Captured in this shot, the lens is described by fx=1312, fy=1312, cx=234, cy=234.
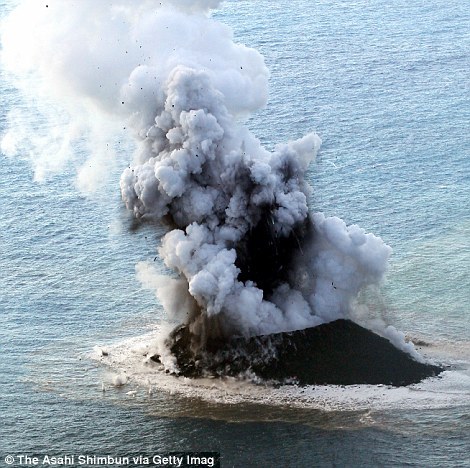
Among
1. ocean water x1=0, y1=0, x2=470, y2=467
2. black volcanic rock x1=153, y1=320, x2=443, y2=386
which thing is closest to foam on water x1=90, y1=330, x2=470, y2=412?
ocean water x1=0, y1=0, x2=470, y2=467

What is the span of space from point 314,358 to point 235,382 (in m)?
8.24

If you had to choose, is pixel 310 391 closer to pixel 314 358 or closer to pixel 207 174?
pixel 314 358

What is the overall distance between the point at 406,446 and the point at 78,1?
191 feet

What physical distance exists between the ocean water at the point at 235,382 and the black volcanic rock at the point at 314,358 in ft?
6.28

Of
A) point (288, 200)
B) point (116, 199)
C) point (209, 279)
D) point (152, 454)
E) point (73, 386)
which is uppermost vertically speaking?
point (116, 199)

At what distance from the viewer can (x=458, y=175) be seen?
600 ft

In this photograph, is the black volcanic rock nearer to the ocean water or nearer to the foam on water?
the foam on water

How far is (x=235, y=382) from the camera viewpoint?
129 meters

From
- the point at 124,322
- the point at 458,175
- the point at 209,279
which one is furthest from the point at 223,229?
the point at 458,175

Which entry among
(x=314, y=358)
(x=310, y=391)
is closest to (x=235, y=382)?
(x=310, y=391)

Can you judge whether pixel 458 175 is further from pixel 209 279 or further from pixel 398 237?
pixel 209 279

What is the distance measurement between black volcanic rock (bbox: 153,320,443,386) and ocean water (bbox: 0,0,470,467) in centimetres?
191

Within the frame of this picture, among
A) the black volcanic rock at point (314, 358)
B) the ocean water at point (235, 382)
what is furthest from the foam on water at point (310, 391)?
the black volcanic rock at point (314, 358)

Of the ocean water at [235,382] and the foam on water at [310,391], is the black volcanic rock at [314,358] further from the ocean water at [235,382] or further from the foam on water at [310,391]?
the ocean water at [235,382]
